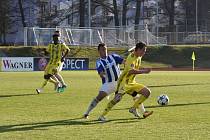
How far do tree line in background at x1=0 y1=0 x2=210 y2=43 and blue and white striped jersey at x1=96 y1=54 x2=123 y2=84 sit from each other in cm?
5970

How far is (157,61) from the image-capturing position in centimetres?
5475

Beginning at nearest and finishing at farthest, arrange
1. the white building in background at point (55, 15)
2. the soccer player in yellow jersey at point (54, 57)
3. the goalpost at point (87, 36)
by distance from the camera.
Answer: the soccer player in yellow jersey at point (54, 57)
the goalpost at point (87, 36)
the white building in background at point (55, 15)

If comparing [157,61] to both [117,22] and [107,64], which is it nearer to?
[117,22]

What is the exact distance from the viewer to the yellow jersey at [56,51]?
20.1 m

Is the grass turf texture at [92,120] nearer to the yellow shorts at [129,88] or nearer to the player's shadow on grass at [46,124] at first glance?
the player's shadow on grass at [46,124]

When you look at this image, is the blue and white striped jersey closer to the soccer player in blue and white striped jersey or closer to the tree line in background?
the soccer player in blue and white striped jersey

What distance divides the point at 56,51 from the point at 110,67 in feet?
25.0

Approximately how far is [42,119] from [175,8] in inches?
2949

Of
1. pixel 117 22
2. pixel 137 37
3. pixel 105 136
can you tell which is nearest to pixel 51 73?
pixel 105 136

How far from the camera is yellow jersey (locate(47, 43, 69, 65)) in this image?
20125 mm

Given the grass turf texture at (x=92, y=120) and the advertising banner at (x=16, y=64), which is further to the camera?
the advertising banner at (x=16, y=64)

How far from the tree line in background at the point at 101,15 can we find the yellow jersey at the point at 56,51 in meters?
52.7

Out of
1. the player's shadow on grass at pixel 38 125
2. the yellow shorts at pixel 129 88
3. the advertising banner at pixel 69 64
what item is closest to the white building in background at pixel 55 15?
the advertising banner at pixel 69 64

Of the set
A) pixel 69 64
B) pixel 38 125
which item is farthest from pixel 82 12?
pixel 38 125
